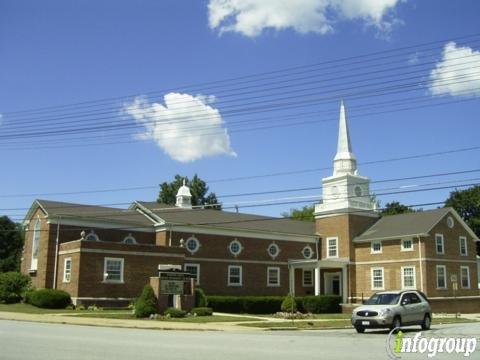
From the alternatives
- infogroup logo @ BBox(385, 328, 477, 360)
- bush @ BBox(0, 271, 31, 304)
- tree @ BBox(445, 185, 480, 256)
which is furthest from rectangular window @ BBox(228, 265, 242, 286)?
tree @ BBox(445, 185, 480, 256)

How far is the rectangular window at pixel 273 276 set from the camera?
177 feet

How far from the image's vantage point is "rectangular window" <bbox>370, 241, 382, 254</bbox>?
5356cm

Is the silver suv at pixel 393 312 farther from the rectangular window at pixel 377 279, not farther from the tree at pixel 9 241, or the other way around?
the tree at pixel 9 241

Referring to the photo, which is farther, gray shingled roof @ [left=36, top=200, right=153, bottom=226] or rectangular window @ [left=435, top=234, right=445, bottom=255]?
rectangular window @ [left=435, top=234, right=445, bottom=255]

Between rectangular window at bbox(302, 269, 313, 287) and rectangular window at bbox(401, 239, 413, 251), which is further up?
rectangular window at bbox(401, 239, 413, 251)

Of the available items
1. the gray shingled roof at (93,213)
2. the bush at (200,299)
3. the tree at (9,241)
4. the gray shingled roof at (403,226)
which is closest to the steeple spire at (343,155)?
the gray shingled roof at (403,226)

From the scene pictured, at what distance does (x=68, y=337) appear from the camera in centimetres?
1880

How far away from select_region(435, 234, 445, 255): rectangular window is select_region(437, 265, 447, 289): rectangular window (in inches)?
50.8

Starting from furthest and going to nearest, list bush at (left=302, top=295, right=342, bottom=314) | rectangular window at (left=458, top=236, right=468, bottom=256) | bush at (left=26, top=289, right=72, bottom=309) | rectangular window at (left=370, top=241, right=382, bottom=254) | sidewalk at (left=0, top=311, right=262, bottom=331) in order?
rectangular window at (left=458, top=236, right=468, bottom=256)
rectangular window at (left=370, top=241, right=382, bottom=254)
bush at (left=302, top=295, right=342, bottom=314)
bush at (left=26, top=289, right=72, bottom=309)
sidewalk at (left=0, top=311, right=262, bottom=331)

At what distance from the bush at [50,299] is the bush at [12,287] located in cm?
360

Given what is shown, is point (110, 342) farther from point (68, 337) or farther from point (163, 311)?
point (163, 311)

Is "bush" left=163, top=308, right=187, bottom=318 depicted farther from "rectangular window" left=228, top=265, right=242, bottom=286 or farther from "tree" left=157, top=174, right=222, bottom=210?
"tree" left=157, top=174, right=222, bottom=210

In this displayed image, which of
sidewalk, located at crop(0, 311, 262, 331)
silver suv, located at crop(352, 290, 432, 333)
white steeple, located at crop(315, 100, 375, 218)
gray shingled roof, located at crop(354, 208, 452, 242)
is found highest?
white steeple, located at crop(315, 100, 375, 218)

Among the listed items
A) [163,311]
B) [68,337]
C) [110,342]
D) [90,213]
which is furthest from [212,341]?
[90,213]
